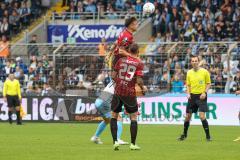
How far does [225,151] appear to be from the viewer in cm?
1588

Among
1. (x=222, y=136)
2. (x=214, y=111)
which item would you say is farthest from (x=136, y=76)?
(x=214, y=111)

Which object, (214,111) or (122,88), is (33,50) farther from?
(122,88)

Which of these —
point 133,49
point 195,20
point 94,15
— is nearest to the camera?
point 133,49

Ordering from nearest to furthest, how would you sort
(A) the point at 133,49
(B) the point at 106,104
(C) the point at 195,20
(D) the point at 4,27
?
(A) the point at 133,49
(B) the point at 106,104
(C) the point at 195,20
(D) the point at 4,27

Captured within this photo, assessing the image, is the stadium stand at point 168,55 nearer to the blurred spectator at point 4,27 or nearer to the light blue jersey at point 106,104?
the blurred spectator at point 4,27

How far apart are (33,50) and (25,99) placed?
12.8 feet

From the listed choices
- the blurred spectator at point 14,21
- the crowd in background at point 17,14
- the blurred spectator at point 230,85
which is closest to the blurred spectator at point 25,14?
the crowd in background at point 17,14

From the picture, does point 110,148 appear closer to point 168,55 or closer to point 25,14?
point 168,55

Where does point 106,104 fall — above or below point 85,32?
below

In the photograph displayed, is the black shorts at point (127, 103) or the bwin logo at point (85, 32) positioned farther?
the bwin logo at point (85, 32)

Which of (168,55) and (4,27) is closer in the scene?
(168,55)

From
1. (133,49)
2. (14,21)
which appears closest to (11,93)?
(14,21)

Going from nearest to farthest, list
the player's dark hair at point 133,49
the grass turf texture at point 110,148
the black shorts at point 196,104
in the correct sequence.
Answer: the grass turf texture at point 110,148, the player's dark hair at point 133,49, the black shorts at point 196,104

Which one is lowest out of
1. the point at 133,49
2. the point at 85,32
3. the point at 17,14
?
the point at 133,49
